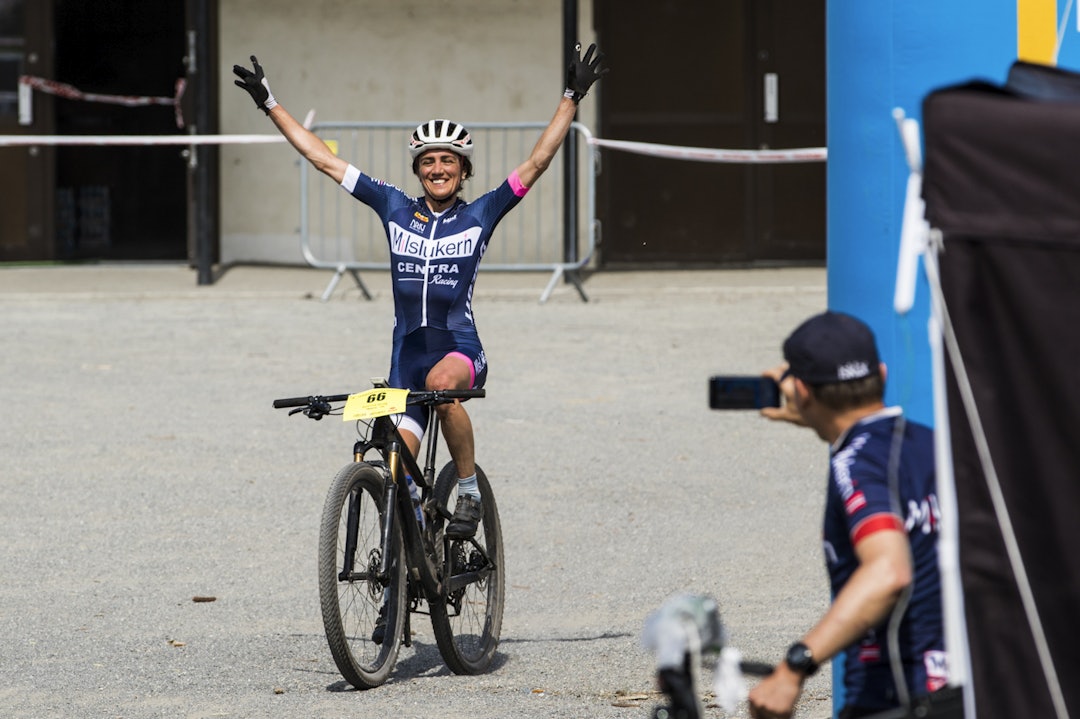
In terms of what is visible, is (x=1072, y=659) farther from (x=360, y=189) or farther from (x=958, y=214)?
(x=360, y=189)

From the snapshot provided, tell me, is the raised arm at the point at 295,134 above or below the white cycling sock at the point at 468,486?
above

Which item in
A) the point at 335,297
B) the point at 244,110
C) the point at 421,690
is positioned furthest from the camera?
the point at 244,110

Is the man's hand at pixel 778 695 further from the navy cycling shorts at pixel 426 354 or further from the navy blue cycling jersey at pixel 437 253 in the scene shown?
the navy blue cycling jersey at pixel 437 253

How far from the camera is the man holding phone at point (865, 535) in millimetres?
3754

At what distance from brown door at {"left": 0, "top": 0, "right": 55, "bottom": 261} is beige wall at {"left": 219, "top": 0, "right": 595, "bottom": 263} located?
1873 mm

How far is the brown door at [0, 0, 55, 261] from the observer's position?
1897 centimetres

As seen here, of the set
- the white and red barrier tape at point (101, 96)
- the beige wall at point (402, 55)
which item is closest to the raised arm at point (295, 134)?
the beige wall at point (402, 55)

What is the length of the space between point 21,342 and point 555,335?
4.14m

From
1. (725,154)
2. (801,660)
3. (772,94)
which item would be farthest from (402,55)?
(801,660)

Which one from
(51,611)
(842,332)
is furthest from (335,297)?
(842,332)

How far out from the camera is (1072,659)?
374cm

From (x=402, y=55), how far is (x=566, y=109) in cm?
1191

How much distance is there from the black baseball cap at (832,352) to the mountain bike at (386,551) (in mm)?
2552

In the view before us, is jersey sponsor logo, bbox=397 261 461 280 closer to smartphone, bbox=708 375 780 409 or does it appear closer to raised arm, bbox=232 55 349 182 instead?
raised arm, bbox=232 55 349 182
